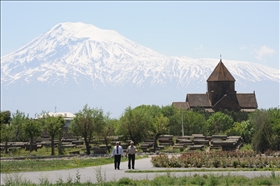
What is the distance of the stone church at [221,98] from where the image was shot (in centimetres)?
12375

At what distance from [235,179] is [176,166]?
1111 cm

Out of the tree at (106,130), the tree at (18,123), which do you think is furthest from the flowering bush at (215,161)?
the tree at (18,123)

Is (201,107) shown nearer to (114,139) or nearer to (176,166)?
(114,139)

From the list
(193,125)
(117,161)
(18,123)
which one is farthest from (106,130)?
(117,161)

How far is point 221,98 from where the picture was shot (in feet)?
409

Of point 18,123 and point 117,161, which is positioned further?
point 18,123

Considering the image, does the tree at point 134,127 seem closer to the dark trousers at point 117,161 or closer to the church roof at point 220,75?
the dark trousers at point 117,161

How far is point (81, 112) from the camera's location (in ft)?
209

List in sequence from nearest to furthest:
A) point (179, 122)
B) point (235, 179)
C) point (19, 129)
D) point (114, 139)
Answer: point (235, 179)
point (114, 139)
point (19, 129)
point (179, 122)

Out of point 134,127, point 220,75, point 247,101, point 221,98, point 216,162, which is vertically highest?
point 220,75

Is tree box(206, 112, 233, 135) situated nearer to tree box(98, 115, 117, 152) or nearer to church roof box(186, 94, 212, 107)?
church roof box(186, 94, 212, 107)

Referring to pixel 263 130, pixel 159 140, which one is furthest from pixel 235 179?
pixel 159 140

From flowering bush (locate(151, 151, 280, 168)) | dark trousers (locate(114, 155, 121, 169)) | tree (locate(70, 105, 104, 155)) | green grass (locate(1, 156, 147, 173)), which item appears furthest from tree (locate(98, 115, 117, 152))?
dark trousers (locate(114, 155, 121, 169))

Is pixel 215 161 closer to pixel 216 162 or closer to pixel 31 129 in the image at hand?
pixel 216 162
